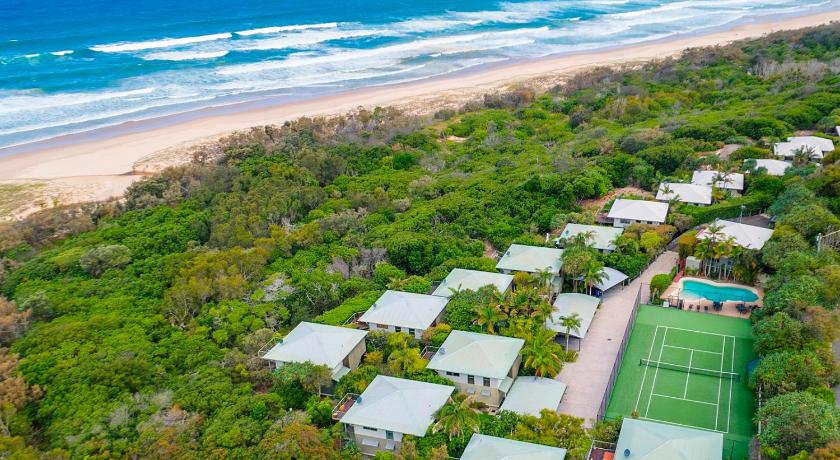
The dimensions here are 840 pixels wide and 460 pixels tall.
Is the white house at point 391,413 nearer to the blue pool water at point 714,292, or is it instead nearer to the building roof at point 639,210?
the blue pool water at point 714,292

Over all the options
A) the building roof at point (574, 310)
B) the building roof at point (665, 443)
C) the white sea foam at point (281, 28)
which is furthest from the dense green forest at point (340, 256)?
the white sea foam at point (281, 28)

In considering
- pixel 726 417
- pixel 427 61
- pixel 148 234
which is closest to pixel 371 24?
pixel 427 61

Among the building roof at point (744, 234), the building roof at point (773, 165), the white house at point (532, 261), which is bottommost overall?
the white house at point (532, 261)

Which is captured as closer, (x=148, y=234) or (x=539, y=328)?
(x=539, y=328)

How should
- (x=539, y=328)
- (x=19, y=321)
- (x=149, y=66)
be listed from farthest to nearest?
1. (x=149, y=66)
2. (x=19, y=321)
3. (x=539, y=328)

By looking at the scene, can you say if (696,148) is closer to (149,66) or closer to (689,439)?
(689,439)

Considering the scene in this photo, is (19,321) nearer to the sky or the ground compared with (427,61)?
nearer to the ground
